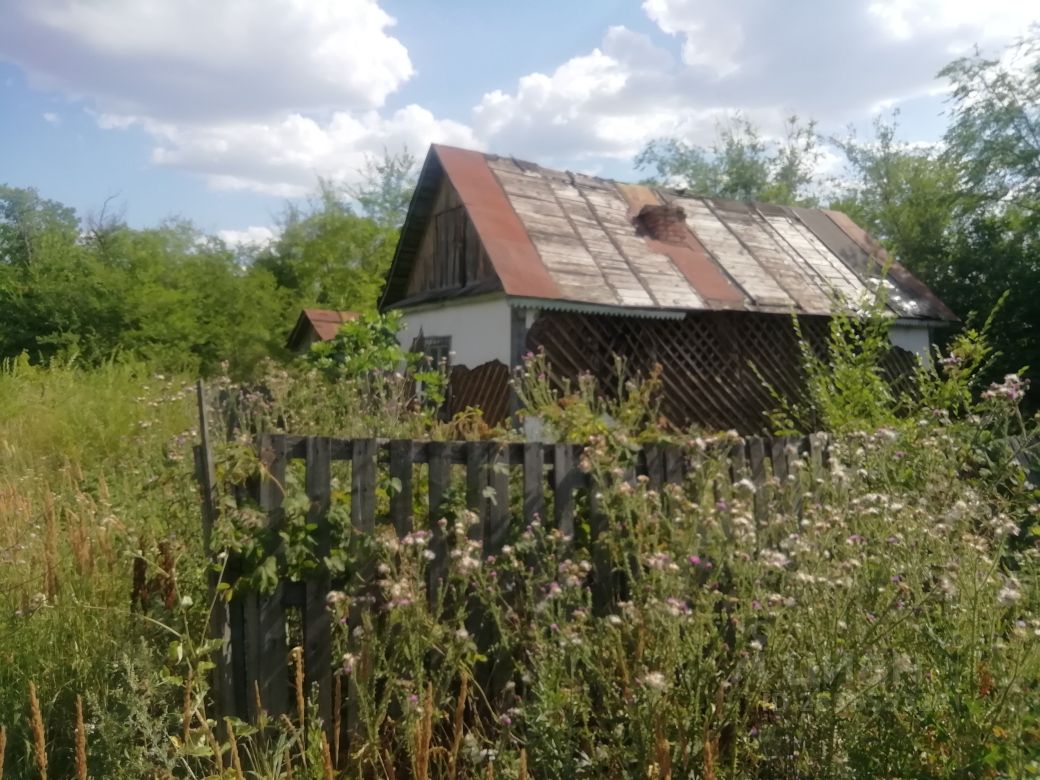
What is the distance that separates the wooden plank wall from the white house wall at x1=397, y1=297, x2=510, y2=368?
6.40 meters

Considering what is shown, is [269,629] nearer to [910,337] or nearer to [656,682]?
[656,682]

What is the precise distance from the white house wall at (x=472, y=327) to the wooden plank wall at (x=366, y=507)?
640cm

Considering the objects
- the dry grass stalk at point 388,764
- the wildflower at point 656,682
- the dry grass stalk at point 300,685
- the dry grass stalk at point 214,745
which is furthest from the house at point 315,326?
the wildflower at point 656,682

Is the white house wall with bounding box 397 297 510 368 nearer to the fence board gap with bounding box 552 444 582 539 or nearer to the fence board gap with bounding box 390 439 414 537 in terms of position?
the fence board gap with bounding box 552 444 582 539

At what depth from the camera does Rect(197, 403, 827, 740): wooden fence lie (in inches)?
112

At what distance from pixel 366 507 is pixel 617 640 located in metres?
1.05

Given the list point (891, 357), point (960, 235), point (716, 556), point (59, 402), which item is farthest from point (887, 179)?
point (716, 556)

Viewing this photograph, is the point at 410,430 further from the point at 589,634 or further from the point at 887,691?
the point at 887,691

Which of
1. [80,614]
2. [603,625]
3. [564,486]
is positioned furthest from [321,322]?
[603,625]

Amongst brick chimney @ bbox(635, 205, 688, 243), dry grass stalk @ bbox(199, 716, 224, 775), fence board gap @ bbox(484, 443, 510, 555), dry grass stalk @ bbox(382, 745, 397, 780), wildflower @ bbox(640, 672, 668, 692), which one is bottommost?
dry grass stalk @ bbox(382, 745, 397, 780)

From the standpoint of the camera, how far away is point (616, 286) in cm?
1057

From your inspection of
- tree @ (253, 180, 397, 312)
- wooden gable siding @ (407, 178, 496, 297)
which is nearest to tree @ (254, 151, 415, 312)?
tree @ (253, 180, 397, 312)

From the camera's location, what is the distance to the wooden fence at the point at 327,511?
9.32 ft

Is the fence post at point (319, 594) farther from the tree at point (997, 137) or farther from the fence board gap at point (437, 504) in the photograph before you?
the tree at point (997, 137)
